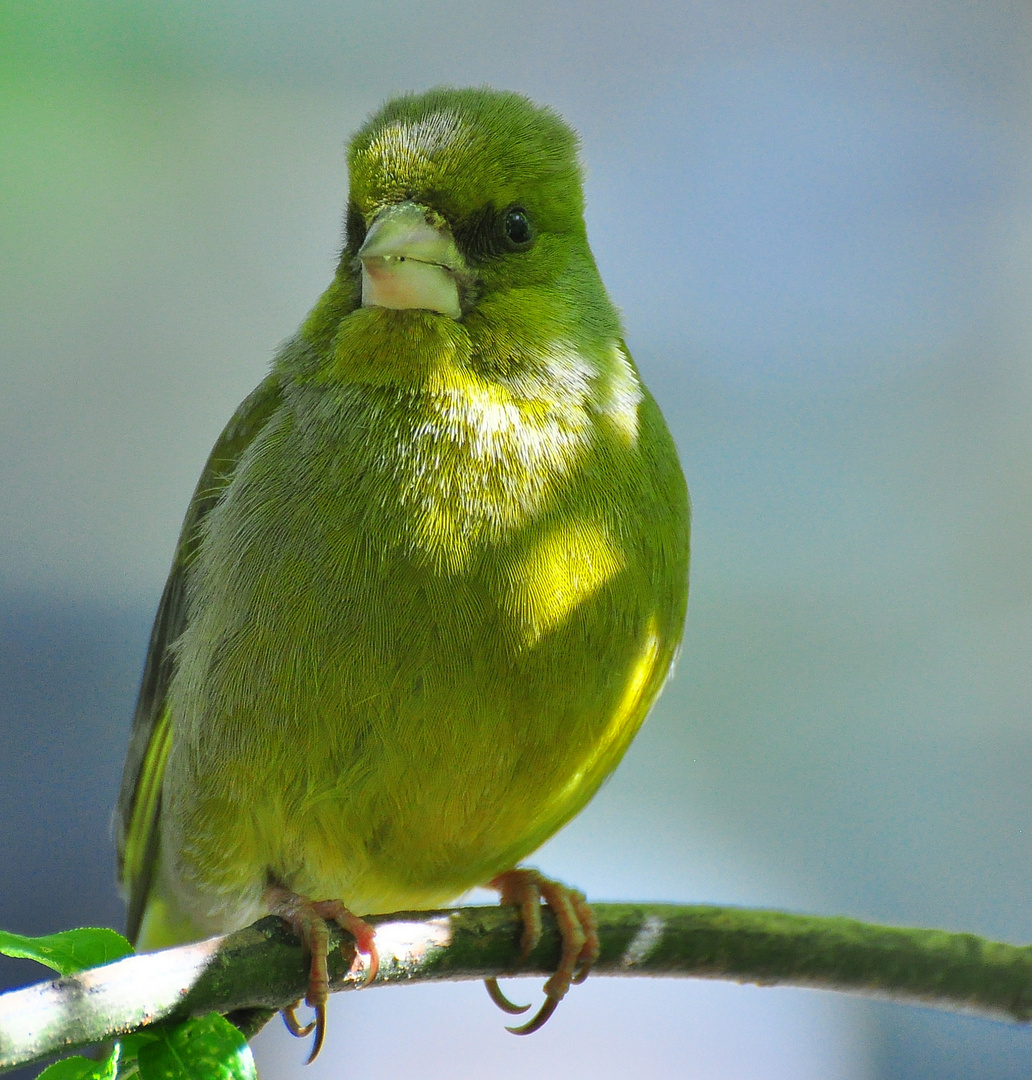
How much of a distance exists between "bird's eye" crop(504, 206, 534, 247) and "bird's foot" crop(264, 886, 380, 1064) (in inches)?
35.8

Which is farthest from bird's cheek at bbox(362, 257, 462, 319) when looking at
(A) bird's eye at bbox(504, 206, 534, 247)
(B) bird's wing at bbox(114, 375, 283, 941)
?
(B) bird's wing at bbox(114, 375, 283, 941)

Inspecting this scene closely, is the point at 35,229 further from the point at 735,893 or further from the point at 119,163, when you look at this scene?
the point at 735,893

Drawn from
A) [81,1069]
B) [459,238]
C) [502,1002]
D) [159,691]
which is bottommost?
[81,1069]

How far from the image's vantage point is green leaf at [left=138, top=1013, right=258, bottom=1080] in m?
0.94

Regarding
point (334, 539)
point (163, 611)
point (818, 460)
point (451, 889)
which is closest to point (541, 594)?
point (334, 539)

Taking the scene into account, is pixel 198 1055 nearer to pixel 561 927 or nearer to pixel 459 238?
pixel 561 927

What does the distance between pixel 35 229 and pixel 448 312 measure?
101 inches

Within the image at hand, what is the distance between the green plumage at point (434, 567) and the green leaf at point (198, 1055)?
1.60 ft

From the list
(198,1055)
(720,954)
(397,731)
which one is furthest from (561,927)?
(198,1055)

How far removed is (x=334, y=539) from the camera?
144 cm

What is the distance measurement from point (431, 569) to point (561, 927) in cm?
51

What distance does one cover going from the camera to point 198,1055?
0.95 m

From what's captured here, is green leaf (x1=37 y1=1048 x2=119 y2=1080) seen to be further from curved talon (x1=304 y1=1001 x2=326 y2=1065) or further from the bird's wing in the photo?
the bird's wing

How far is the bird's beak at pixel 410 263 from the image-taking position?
1.41 m
